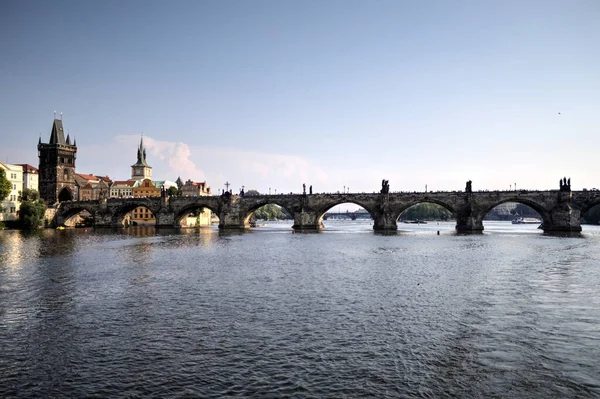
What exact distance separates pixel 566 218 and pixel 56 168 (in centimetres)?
14337

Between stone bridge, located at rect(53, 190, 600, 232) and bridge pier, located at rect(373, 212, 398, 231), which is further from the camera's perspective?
bridge pier, located at rect(373, 212, 398, 231)

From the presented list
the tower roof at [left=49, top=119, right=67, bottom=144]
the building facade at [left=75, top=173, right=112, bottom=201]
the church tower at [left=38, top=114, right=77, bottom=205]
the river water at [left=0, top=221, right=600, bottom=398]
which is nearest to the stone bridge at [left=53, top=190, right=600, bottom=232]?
the church tower at [left=38, top=114, right=77, bottom=205]

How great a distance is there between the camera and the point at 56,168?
14638 cm

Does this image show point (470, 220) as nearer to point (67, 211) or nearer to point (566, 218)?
point (566, 218)

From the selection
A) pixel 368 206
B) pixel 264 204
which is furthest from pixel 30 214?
pixel 368 206

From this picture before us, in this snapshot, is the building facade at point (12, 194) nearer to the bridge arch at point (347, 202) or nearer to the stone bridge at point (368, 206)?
the stone bridge at point (368, 206)

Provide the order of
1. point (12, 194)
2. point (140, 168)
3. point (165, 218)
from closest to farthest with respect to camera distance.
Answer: point (12, 194) < point (165, 218) < point (140, 168)

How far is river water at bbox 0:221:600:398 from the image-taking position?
44.4 feet

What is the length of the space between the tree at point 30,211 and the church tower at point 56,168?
35536 millimetres

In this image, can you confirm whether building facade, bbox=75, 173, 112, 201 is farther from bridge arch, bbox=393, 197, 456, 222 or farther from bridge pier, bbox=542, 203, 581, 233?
bridge pier, bbox=542, 203, 581, 233

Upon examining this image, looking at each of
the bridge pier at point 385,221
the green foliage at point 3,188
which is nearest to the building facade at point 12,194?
the green foliage at point 3,188

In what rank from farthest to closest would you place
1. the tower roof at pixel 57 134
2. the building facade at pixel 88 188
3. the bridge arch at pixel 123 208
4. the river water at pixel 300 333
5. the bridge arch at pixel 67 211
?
the building facade at pixel 88 188
the tower roof at pixel 57 134
the bridge arch at pixel 67 211
the bridge arch at pixel 123 208
the river water at pixel 300 333

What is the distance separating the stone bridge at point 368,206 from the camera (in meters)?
90.1

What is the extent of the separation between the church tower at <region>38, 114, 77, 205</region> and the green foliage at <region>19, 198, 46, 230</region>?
3919 centimetres
